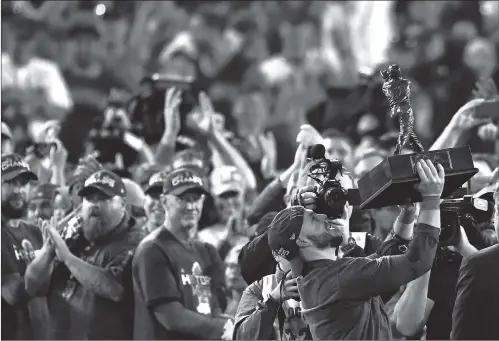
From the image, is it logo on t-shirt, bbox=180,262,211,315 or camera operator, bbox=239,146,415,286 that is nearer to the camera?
camera operator, bbox=239,146,415,286

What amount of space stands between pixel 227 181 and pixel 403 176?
152 inches

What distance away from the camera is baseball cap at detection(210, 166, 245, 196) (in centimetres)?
791

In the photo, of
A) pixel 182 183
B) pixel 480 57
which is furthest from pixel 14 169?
pixel 480 57

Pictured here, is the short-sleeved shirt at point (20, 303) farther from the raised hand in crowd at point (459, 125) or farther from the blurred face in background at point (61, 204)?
the raised hand in crowd at point (459, 125)

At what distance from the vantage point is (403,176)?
4141 mm

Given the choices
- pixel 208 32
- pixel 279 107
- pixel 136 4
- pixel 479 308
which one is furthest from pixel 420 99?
pixel 479 308

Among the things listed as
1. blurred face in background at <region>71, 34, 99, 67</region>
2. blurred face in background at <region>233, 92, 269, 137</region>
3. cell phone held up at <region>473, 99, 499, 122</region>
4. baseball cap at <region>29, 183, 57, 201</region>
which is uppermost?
blurred face in background at <region>71, 34, 99, 67</region>

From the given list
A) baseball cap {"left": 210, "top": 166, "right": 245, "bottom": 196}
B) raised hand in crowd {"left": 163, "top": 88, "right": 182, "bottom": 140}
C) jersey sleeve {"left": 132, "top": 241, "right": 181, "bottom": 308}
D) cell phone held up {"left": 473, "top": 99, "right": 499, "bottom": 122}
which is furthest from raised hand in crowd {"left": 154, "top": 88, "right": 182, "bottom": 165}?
cell phone held up {"left": 473, "top": 99, "right": 499, "bottom": 122}

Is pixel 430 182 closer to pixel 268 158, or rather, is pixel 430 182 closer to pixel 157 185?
pixel 157 185

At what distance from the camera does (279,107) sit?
38.2 ft

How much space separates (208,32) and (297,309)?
330 inches

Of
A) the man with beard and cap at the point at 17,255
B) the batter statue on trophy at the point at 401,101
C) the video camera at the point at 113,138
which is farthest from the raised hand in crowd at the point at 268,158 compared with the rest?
the batter statue on trophy at the point at 401,101

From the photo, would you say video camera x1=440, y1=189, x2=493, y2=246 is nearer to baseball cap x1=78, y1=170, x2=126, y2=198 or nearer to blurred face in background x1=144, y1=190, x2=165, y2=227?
baseball cap x1=78, y1=170, x2=126, y2=198

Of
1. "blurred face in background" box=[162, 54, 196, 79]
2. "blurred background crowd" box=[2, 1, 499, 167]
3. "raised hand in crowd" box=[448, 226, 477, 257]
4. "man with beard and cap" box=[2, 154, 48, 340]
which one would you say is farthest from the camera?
"blurred background crowd" box=[2, 1, 499, 167]
